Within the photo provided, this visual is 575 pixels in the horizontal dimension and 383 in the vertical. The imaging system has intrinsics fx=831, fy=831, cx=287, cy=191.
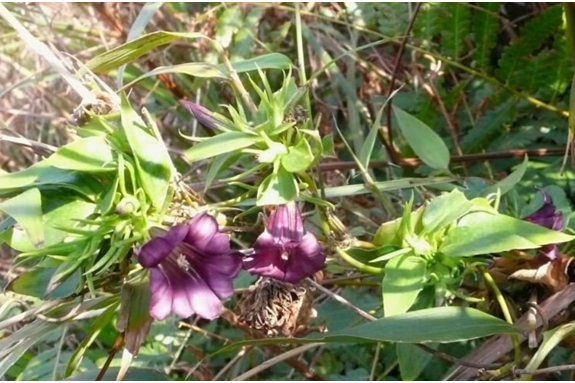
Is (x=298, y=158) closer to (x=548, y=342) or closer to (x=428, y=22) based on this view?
(x=548, y=342)

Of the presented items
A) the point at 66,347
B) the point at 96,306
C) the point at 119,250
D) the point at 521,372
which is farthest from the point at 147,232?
the point at 66,347

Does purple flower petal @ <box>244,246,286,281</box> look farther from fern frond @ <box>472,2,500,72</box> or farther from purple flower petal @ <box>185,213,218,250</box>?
fern frond @ <box>472,2,500,72</box>

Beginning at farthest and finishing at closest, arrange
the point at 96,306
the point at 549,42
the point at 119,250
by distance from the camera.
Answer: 1. the point at 549,42
2. the point at 96,306
3. the point at 119,250

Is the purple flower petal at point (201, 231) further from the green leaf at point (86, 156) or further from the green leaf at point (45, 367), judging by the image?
the green leaf at point (45, 367)

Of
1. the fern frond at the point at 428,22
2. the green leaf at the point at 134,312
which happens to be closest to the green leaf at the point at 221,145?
the green leaf at the point at 134,312

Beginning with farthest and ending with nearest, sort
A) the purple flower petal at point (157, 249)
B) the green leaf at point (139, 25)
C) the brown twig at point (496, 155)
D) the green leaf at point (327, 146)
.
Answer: the brown twig at point (496, 155)
the green leaf at point (139, 25)
the green leaf at point (327, 146)
the purple flower petal at point (157, 249)

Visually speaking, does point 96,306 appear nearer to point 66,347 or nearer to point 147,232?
point 147,232
